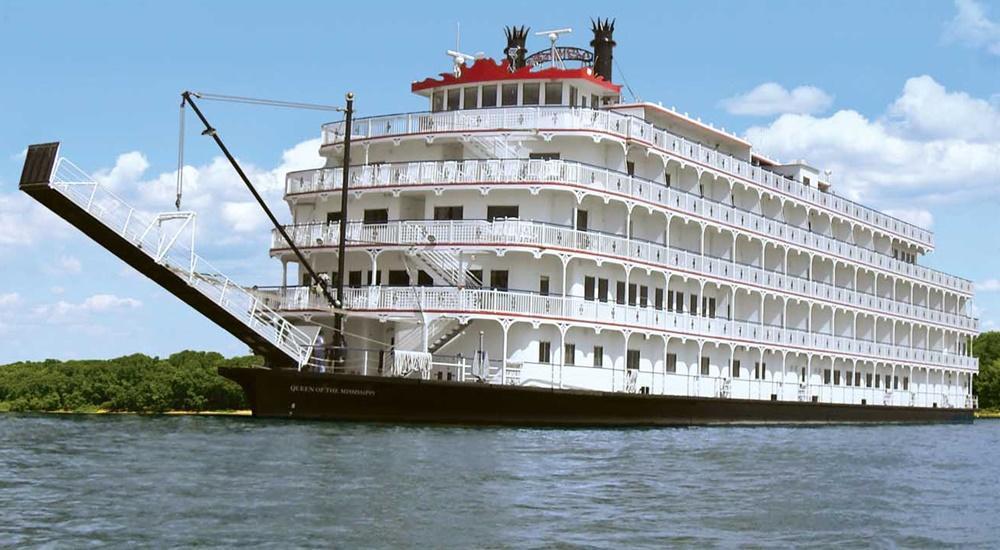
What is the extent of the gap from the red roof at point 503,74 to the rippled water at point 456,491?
13887mm

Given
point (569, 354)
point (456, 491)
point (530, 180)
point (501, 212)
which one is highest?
point (530, 180)

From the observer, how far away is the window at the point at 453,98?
1706 inches

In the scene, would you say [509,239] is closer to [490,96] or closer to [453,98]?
[490,96]

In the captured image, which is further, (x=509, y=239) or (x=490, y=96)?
(x=490, y=96)

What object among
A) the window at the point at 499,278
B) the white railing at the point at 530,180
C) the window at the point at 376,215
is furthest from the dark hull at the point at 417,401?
the window at the point at 376,215

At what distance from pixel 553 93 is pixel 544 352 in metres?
8.91

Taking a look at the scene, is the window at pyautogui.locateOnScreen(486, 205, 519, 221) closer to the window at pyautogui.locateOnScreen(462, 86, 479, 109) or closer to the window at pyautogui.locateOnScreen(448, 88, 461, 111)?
the window at pyautogui.locateOnScreen(462, 86, 479, 109)

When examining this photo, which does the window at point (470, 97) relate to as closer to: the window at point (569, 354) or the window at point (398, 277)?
the window at point (398, 277)

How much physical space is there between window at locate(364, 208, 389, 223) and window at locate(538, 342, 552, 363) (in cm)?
682

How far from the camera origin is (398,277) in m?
40.6

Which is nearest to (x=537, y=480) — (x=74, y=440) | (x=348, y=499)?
(x=348, y=499)

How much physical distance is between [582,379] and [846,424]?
20162mm

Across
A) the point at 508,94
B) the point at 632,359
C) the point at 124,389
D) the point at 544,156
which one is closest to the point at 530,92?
the point at 508,94

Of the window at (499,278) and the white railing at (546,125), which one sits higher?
the white railing at (546,125)
